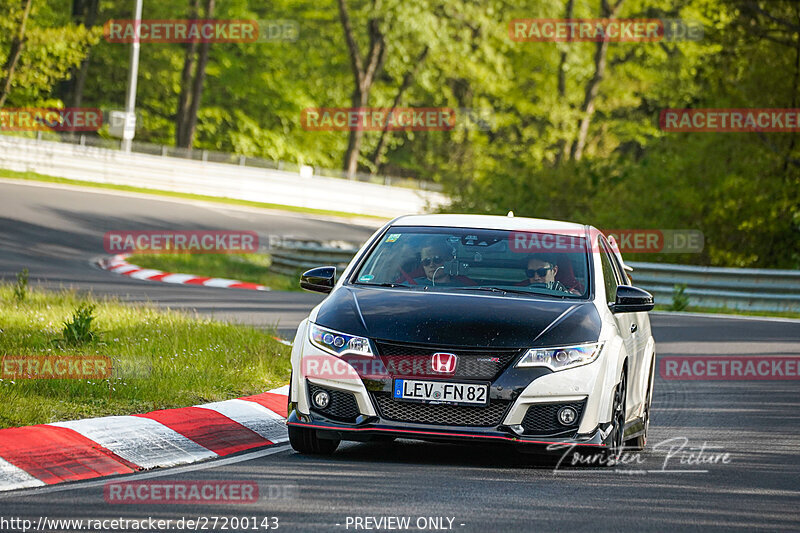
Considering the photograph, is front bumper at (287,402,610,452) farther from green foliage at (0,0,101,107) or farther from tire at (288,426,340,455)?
green foliage at (0,0,101,107)

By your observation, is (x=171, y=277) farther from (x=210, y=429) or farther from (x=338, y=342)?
(x=338, y=342)

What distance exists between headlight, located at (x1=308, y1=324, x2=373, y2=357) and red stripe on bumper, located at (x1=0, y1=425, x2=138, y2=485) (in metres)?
1.30

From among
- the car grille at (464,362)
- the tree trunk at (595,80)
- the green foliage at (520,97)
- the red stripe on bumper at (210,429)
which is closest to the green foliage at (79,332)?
the red stripe on bumper at (210,429)

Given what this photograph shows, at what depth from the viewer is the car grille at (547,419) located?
24.9 feet

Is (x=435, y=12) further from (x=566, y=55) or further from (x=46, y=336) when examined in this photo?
(x=46, y=336)

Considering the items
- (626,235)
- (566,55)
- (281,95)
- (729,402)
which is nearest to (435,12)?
(566,55)

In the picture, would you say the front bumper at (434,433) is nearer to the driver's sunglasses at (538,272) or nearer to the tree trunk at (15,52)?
the driver's sunglasses at (538,272)

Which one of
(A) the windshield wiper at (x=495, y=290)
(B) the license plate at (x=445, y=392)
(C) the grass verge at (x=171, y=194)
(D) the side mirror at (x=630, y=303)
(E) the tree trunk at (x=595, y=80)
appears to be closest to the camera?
(B) the license plate at (x=445, y=392)

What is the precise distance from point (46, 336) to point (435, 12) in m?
46.9

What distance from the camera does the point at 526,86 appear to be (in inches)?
2712

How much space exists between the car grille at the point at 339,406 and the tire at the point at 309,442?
246 millimetres

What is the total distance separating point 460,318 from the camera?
25.6 feet

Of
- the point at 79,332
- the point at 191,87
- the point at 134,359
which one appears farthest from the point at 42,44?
the point at 134,359

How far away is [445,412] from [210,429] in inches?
70.6
